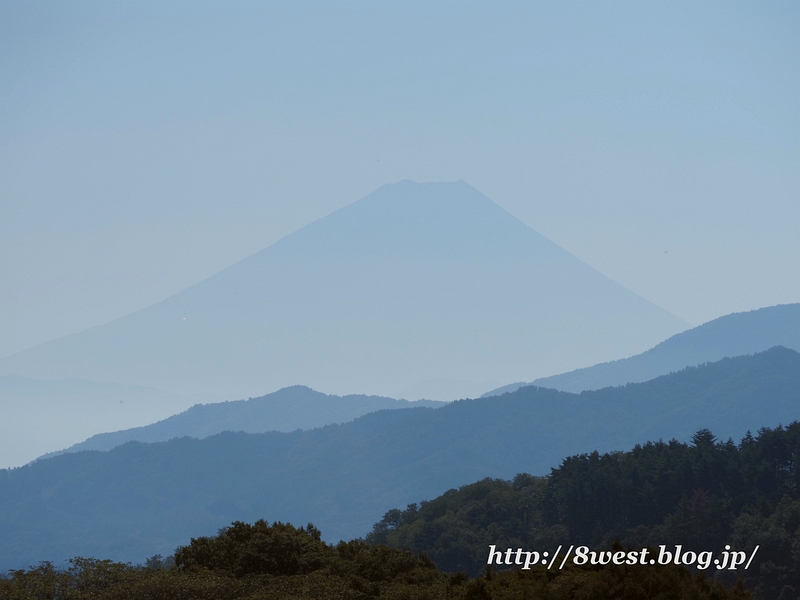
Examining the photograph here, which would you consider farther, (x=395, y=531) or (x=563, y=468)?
(x=395, y=531)

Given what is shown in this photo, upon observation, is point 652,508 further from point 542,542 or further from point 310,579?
point 310,579

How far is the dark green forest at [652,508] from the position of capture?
63531 millimetres

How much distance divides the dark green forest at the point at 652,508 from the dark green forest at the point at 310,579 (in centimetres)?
3676

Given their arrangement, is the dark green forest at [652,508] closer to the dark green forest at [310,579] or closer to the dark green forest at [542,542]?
the dark green forest at [542,542]

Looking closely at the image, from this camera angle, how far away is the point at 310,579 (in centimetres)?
2575

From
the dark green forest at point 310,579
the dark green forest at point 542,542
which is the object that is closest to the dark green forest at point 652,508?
the dark green forest at point 542,542

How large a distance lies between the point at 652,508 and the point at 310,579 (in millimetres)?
62712

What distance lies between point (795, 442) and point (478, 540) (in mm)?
31174

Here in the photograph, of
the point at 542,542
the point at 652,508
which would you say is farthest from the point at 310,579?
the point at 542,542

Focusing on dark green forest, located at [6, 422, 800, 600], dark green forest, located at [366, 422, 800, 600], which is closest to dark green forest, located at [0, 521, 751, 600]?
dark green forest, located at [6, 422, 800, 600]

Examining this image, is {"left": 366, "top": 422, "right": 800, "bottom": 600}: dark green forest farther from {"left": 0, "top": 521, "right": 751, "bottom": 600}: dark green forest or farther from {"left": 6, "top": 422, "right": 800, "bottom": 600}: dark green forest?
{"left": 0, "top": 521, "right": 751, "bottom": 600}: dark green forest

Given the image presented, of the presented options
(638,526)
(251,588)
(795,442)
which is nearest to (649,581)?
(251,588)

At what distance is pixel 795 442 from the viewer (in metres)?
81.9

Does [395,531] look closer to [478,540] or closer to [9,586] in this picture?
[478,540]
